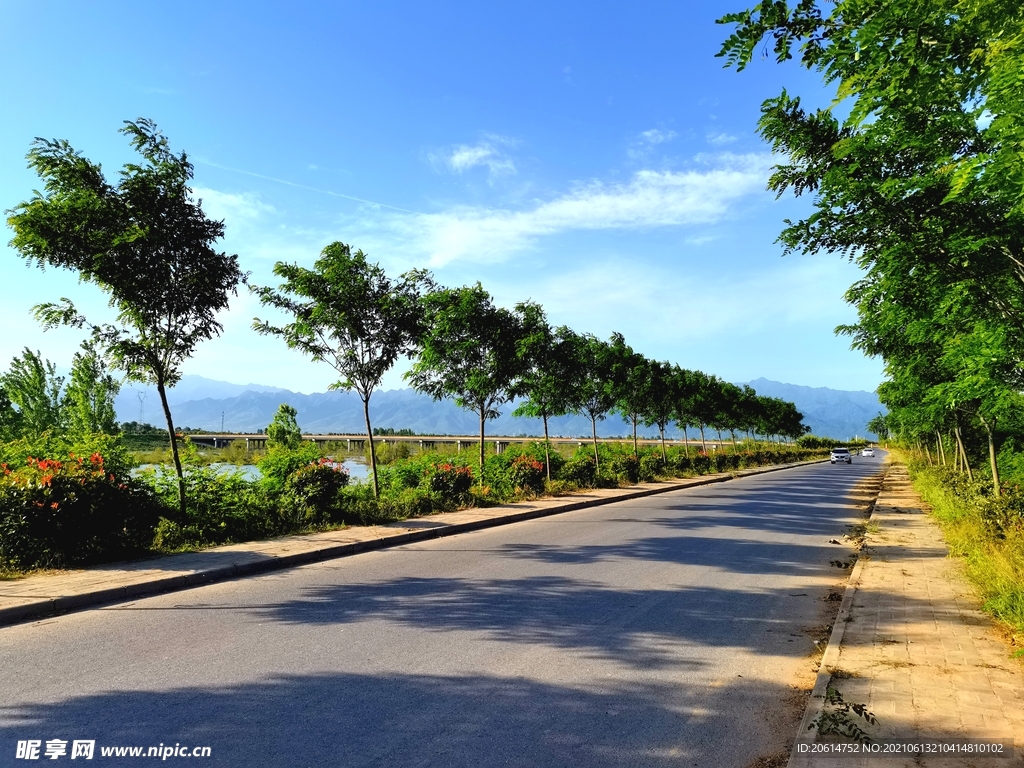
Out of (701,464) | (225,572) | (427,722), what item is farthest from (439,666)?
(701,464)

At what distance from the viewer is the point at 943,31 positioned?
16.2 feet

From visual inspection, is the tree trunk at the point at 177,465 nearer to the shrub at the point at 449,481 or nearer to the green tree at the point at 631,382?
the shrub at the point at 449,481

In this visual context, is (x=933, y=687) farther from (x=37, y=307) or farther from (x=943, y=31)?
(x=37, y=307)

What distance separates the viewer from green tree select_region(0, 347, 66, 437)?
18500 millimetres

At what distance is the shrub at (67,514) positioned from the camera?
8.36m

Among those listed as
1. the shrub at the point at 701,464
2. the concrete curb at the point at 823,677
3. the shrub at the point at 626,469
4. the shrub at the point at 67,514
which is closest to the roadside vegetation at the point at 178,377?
the shrub at the point at 67,514

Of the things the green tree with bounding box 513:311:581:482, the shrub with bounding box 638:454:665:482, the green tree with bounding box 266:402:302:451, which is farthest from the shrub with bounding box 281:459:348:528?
the green tree with bounding box 266:402:302:451

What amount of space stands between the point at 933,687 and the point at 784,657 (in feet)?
4.10

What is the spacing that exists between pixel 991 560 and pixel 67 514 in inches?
475

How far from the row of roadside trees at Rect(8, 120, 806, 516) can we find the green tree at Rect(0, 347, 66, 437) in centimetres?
986

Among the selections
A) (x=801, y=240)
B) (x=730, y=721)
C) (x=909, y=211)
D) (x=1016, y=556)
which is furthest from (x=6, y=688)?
(x=1016, y=556)

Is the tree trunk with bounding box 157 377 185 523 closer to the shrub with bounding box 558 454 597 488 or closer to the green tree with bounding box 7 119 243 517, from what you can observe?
the green tree with bounding box 7 119 243 517

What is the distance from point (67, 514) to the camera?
28.7ft

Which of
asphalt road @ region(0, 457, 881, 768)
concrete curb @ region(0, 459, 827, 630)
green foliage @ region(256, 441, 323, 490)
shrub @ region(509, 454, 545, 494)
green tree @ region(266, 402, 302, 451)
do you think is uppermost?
green tree @ region(266, 402, 302, 451)
